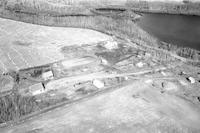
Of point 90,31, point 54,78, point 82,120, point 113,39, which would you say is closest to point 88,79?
point 54,78

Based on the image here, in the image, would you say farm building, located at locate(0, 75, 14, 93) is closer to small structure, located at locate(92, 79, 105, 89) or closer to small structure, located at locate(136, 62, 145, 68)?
small structure, located at locate(92, 79, 105, 89)

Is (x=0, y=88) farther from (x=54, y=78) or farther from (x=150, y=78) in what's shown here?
(x=150, y=78)

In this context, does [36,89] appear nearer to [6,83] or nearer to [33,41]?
[6,83]

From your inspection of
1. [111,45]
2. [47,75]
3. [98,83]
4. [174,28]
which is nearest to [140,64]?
[111,45]

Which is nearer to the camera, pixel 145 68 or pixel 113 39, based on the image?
pixel 145 68

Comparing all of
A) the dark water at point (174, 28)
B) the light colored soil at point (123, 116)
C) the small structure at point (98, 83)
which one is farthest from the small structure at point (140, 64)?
the dark water at point (174, 28)
